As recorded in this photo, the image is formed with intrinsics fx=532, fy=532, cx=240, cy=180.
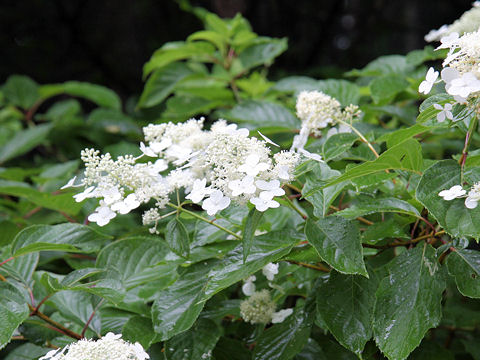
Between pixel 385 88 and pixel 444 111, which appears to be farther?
pixel 385 88

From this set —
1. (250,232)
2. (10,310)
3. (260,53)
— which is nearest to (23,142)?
(260,53)

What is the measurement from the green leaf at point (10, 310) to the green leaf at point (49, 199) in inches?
15.4

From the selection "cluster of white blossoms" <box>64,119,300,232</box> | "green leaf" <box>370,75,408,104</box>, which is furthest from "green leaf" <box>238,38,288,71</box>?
"cluster of white blossoms" <box>64,119,300,232</box>

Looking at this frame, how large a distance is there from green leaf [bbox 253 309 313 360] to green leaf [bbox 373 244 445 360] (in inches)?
6.5

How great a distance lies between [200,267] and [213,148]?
10.3 inches

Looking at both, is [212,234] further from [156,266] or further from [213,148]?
[213,148]

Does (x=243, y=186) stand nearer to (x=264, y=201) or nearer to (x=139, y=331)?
(x=264, y=201)

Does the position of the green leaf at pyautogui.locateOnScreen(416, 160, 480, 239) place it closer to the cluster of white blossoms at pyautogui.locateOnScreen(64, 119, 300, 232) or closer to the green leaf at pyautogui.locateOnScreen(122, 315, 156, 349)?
the cluster of white blossoms at pyautogui.locateOnScreen(64, 119, 300, 232)

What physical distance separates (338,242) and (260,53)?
3.82 ft

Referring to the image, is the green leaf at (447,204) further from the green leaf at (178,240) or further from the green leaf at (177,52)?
the green leaf at (177,52)

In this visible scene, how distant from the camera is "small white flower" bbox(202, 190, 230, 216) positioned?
2.60 feet

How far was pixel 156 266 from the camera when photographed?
1.10m

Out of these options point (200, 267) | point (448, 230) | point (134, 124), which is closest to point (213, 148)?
point (200, 267)

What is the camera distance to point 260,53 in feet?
6.09
